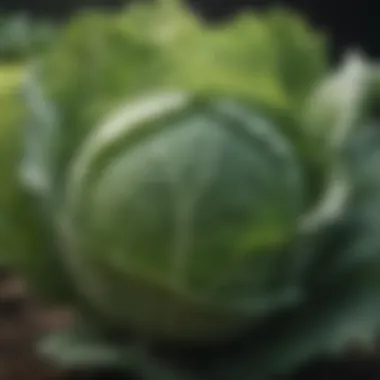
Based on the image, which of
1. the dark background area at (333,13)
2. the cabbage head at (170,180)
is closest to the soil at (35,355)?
the cabbage head at (170,180)

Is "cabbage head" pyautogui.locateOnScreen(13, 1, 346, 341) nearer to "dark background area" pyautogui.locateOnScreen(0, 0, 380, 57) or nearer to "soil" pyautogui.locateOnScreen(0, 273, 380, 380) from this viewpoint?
"soil" pyautogui.locateOnScreen(0, 273, 380, 380)

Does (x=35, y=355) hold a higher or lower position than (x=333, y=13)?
lower

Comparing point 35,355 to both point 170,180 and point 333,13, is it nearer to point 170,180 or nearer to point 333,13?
point 170,180

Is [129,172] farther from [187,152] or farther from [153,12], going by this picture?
[153,12]

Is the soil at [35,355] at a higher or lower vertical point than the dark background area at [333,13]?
lower

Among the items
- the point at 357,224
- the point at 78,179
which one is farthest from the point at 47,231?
the point at 357,224

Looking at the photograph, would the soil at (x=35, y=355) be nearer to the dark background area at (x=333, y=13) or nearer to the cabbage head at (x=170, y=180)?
the cabbage head at (x=170, y=180)

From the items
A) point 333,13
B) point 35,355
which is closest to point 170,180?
point 35,355
